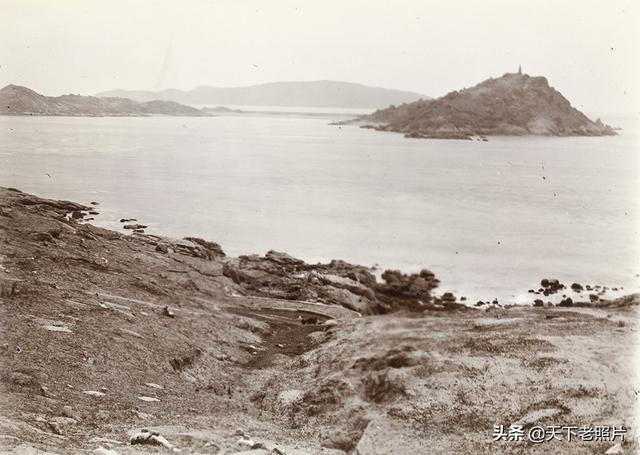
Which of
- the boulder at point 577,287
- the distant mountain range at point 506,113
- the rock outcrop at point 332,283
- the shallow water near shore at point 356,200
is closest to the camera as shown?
the rock outcrop at point 332,283

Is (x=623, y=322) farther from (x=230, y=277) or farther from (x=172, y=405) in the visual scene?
(x=230, y=277)

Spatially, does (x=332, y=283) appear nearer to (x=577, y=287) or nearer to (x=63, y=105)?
(x=577, y=287)

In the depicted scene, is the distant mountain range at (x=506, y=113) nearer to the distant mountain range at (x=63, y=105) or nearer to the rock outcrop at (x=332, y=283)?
the distant mountain range at (x=63, y=105)


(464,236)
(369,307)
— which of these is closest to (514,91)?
(464,236)

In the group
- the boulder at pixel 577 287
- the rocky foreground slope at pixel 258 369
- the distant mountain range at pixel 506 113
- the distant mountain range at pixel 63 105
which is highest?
the distant mountain range at pixel 506 113

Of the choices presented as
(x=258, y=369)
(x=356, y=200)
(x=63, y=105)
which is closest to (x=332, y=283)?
(x=258, y=369)

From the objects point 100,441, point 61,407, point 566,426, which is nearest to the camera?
point 100,441

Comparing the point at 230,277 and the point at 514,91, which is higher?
Result: the point at 514,91

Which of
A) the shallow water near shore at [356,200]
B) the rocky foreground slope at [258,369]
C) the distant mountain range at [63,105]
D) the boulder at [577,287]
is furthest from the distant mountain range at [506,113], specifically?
the rocky foreground slope at [258,369]
